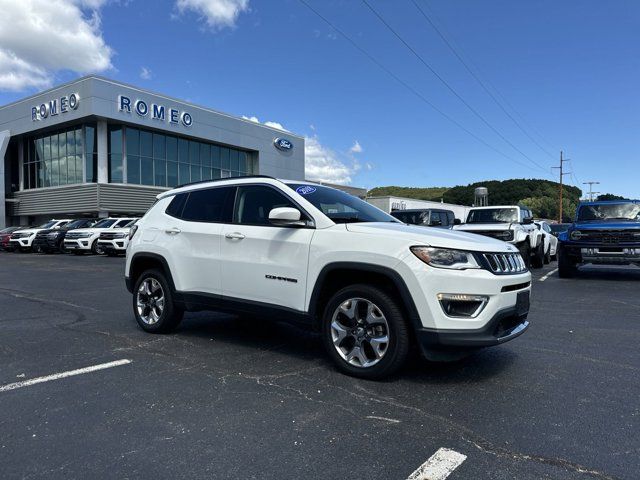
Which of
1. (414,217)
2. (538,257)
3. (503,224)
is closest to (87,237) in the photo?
(414,217)

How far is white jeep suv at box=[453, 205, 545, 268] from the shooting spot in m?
13.0

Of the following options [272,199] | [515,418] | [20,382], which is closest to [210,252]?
[272,199]

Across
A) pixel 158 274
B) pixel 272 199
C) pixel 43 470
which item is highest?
pixel 272 199

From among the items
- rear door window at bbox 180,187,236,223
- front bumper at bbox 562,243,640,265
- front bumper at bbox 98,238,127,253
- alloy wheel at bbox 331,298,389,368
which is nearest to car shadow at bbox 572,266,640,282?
front bumper at bbox 562,243,640,265

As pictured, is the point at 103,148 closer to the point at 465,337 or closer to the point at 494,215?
the point at 494,215

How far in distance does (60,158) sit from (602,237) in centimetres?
3385

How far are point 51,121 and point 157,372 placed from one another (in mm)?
33100

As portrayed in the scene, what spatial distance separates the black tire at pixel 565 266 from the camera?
12.1 meters

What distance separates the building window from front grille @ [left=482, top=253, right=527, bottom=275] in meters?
29.0

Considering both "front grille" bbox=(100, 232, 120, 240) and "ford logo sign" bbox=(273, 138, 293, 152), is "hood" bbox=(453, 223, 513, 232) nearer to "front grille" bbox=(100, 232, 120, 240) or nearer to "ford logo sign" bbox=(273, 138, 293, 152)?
"front grille" bbox=(100, 232, 120, 240)

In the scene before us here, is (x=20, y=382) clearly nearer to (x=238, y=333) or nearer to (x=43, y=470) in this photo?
(x=43, y=470)

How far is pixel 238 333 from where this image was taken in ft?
20.1

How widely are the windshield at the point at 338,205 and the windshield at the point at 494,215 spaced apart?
10.1m

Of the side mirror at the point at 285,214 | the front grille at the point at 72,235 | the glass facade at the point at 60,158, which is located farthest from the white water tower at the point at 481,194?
the side mirror at the point at 285,214
